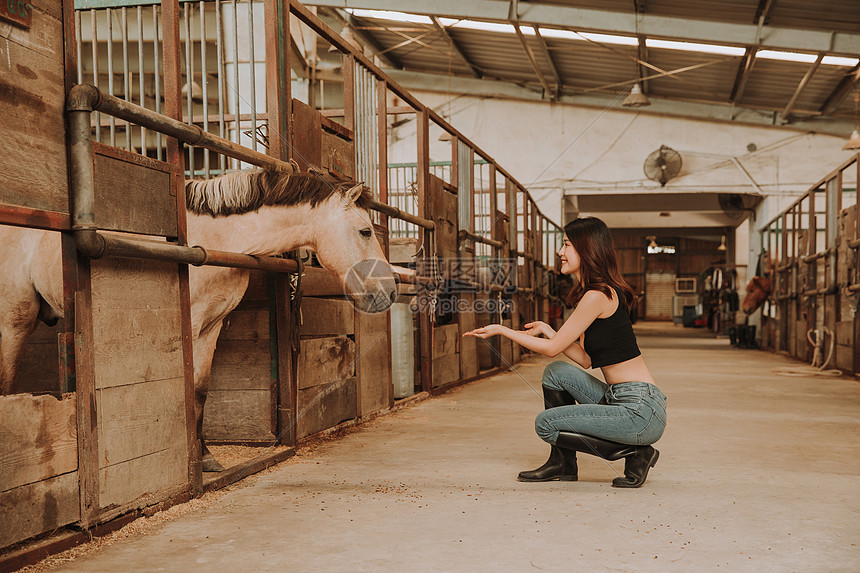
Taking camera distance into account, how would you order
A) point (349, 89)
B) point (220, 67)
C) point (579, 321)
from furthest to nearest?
point (349, 89)
point (220, 67)
point (579, 321)

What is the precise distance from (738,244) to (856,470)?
617 inches

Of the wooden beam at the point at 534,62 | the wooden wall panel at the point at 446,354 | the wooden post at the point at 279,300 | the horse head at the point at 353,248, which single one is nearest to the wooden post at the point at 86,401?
the horse head at the point at 353,248

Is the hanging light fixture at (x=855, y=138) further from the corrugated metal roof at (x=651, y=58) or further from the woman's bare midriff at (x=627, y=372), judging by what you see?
the woman's bare midriff at (x=627, y=372)

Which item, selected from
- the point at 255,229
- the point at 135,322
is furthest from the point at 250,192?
the point at 135,322

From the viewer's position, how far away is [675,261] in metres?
28.2

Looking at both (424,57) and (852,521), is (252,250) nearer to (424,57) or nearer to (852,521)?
(852,521)

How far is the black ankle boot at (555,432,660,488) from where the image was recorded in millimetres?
2756

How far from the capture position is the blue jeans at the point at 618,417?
2.71 meters

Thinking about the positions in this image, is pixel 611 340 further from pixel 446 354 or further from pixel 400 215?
pixel 446 354

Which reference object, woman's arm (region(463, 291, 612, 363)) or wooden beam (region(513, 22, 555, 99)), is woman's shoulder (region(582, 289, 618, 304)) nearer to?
woman's arm (region(463, 291, 612, 363))

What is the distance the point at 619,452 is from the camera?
9.12ft

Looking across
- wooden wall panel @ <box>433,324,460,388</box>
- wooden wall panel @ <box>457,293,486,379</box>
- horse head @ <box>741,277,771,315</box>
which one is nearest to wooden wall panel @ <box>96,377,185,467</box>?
wooden wall panel @ <box>433,324,460,388</box>

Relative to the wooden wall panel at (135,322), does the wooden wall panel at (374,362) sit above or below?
below

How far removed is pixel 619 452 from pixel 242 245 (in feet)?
5.53
